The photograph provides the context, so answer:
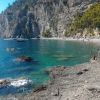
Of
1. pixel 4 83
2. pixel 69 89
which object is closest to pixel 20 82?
pixel 4 83

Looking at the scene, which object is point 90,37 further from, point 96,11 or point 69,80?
point 69,80

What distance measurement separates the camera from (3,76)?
205 ft

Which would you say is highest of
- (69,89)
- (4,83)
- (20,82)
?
(69,89)

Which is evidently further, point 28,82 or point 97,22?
point 97,22

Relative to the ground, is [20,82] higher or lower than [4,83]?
higher

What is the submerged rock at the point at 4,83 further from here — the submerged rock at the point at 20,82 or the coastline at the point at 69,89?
the coastline at the point at 69,89

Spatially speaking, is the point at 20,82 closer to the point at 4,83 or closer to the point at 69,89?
the point at 4,83

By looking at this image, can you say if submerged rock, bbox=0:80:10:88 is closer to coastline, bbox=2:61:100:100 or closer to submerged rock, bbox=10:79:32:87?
submerged rock, bbox=10:79:32:87

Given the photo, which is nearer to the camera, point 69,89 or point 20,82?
point 69,89

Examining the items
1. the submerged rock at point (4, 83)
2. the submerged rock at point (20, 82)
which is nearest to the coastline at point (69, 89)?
the submerged rock at point (20, 82)

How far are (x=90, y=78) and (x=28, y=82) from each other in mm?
13365

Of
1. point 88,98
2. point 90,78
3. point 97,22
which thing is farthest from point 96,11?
point 88,98

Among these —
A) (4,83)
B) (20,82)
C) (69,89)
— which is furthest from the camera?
(20,82)

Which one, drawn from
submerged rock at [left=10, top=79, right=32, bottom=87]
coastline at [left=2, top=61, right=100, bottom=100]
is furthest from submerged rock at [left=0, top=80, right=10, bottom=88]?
coastline at [left=2, top=61, right=100, bottom=100]
